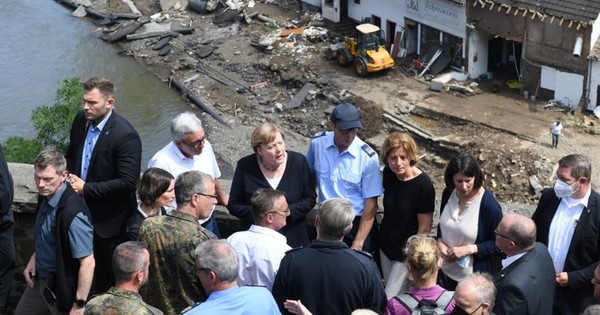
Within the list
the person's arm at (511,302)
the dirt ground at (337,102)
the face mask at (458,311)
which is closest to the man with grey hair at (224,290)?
the face mask at (458,311)

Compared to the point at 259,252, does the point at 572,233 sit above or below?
below

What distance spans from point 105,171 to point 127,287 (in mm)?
2047

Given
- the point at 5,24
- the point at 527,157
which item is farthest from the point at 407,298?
the point at 5,24

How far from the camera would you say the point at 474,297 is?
19.2 ft

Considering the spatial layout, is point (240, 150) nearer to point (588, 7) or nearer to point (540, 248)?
point (588, 7)

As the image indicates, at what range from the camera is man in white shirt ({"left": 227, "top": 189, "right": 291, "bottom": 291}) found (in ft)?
22.3

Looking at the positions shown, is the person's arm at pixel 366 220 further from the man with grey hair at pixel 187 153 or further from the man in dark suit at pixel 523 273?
the man in dark suit at pixel 523 273

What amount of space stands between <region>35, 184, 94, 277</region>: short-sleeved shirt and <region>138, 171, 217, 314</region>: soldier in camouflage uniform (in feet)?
1.86

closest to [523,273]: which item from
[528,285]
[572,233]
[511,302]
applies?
[528,285]

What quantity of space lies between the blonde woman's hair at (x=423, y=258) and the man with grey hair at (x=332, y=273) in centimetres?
33

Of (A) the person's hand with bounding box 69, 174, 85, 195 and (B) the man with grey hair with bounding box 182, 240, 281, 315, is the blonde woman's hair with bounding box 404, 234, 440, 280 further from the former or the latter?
(A) the person's hand with bounding box 69, 174, 85, 195

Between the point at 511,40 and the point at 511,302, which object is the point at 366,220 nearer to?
the point at 511,302

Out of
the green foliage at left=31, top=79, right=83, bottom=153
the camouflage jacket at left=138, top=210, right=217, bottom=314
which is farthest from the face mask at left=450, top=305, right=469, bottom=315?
the green foliage at left=31, top=79, right=83, bottom=153

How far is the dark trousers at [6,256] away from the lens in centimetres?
782
